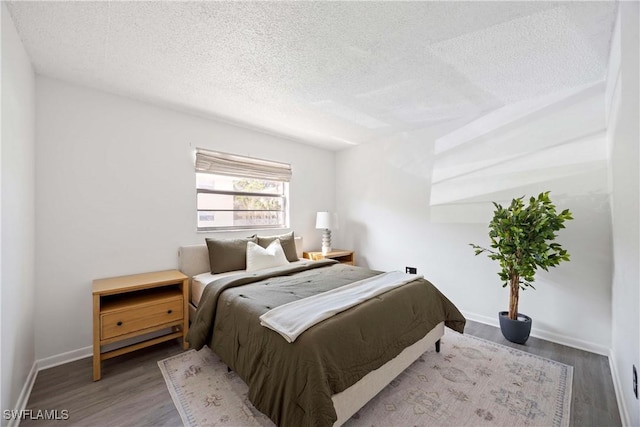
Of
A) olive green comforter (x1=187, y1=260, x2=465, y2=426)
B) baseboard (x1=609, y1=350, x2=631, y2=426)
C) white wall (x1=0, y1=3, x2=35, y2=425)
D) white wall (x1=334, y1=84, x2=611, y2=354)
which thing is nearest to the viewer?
olive green comforter (x1=187, y1=260, x2=465, y2=426)

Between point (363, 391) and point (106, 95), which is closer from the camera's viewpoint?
point (363, 391)

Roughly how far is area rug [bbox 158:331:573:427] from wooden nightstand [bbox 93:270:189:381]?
34 centimetres

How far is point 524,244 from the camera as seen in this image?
2334 millimetres

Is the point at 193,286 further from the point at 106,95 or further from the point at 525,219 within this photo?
the point at 525,219

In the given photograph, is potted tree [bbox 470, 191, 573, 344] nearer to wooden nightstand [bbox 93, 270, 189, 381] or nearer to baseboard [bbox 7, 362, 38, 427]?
wooden nightstand [bbox 93, 270, 189, 381]

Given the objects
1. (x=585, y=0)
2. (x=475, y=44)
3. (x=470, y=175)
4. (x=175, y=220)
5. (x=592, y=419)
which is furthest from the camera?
(x=470, y=175)

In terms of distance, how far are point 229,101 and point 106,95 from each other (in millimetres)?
1122

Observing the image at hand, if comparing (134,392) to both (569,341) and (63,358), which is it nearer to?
(63,358)

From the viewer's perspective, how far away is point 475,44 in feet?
5.98

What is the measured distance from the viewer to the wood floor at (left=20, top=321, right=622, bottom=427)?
1613 millimetres

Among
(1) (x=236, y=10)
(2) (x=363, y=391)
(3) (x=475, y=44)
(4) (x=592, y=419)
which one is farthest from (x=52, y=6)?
(4) (x=592, y=419)

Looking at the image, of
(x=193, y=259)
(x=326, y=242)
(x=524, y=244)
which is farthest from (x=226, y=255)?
(x=524, y=244)

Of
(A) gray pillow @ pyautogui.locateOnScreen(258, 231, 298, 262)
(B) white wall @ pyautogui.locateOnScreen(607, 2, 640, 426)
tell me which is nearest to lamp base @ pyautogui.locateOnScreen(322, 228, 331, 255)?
(A) gray pillow @ pyautogui.locateOnScreen(258, 231, 298, 262)

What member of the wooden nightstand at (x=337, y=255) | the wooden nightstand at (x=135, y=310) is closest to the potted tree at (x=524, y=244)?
the wooden nightstand at (x=337, y=255)
